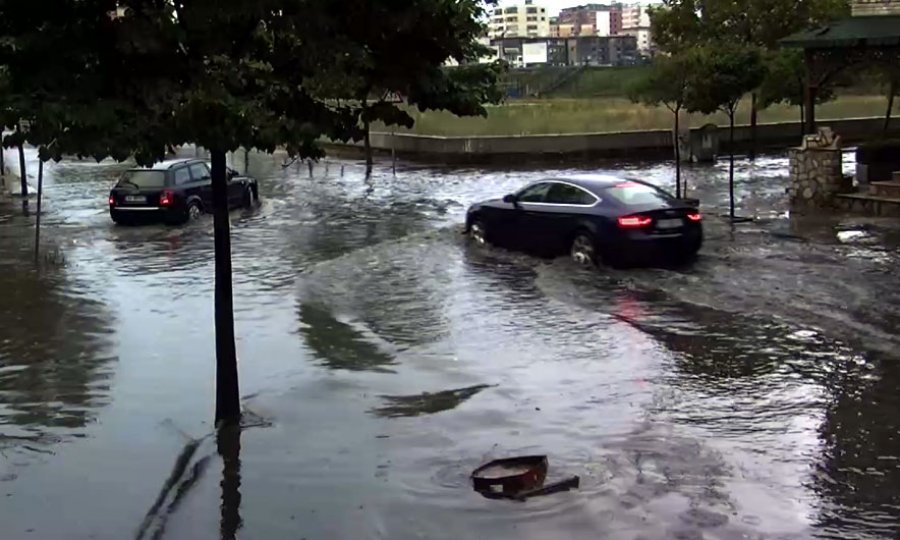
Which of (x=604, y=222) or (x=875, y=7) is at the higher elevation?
(x=875, y=7)

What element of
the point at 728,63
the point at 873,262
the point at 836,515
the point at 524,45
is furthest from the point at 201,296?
the point at 524,45

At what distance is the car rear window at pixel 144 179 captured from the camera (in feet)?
83.3

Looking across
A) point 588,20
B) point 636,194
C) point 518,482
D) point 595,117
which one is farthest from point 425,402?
point 588,20

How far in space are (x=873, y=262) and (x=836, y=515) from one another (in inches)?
415

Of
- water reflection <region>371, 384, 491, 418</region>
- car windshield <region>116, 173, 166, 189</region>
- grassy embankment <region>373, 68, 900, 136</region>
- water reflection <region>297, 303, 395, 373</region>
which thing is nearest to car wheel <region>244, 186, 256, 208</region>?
car windshield <region>116, 173, 166, 189</region>

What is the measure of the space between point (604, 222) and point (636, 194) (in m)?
0.77

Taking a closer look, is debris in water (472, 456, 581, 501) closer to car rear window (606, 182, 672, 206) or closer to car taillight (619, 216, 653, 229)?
car taillight (619, 216, 653, 229)

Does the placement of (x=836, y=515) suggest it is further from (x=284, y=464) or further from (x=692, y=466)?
(x=284, y=464)

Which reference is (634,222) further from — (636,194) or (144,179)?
(144,179)

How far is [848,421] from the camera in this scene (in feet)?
30.9

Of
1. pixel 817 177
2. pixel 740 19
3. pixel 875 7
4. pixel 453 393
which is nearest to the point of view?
pixel 453 393

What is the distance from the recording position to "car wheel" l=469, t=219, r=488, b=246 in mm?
20266

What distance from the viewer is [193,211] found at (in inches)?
1016

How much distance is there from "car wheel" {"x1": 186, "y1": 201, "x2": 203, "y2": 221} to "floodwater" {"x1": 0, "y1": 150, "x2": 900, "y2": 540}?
4.74 metres
